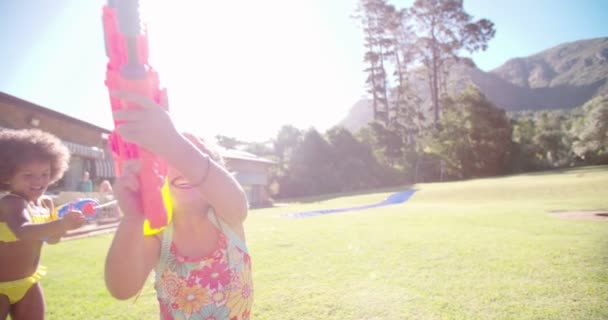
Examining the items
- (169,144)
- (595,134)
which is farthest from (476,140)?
(169,144)

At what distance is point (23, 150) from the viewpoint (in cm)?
270

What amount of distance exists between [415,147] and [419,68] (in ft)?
38.2

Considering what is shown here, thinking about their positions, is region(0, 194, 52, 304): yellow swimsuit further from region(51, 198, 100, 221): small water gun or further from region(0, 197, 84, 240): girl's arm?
region(51, 198, 100, 221): small water gun

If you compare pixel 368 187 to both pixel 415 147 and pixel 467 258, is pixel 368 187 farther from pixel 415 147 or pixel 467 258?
pixel 467 258

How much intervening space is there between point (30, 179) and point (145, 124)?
2.59 metres

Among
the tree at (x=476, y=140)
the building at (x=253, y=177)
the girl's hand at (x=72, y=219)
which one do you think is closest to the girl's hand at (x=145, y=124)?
the girl's hand at (x=72, y=219)

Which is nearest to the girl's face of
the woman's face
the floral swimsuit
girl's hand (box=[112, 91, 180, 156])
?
the floral swimsuit

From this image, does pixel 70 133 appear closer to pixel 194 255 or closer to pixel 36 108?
pixel 36 108

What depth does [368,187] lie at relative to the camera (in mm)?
37125

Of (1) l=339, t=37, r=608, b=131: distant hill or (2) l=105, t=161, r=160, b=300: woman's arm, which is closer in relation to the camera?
(2) l=105, t=161, r=160, b=300: woman's arm

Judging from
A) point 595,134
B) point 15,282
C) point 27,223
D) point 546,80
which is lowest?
point 15,282

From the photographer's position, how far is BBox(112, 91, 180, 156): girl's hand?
0.82 m

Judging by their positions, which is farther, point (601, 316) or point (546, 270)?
point (546, 270)

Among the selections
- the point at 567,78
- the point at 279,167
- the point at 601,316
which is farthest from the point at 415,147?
the point at 567,78
